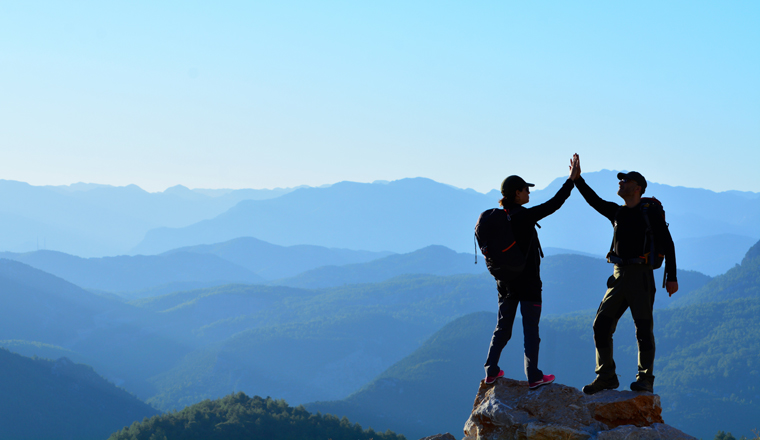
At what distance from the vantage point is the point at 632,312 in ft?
33.7

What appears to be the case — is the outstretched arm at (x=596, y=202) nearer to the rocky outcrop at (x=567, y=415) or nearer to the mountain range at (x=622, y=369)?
the rocky outcrop at (x=567, y=415)

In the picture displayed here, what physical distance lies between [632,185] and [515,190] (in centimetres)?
213

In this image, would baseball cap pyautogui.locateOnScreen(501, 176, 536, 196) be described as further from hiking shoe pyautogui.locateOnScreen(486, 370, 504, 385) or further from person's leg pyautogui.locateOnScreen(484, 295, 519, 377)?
hiking shoe pyautogui.locateOnScreen(486, 370, 504, 385)

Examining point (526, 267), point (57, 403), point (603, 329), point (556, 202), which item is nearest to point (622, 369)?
point (57, 403)

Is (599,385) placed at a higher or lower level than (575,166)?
lower

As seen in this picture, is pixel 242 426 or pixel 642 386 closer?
pixel 642 386

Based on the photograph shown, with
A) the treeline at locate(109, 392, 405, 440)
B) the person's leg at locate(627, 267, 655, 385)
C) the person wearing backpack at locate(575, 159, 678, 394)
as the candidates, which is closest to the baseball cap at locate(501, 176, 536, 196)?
the person wearing backpack at locate(575, 159, 678, 394)

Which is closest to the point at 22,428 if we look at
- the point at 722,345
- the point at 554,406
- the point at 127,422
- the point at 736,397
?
the point at 127,422

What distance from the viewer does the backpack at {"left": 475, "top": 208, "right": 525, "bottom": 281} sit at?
9578mm

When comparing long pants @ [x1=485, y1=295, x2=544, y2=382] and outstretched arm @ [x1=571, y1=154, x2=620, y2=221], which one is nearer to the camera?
long pants @ [x1=485, y1=295, x2=544, y2=382]

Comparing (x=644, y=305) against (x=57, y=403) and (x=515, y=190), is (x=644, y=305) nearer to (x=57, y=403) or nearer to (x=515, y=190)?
(x=515, y=190)

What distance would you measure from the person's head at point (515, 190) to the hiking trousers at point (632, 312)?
7.35ft

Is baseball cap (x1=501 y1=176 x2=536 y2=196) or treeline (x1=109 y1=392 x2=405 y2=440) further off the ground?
baseball cap (x1=501 y1=176 x2=536 y2=196)

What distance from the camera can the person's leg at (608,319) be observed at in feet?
33.2
